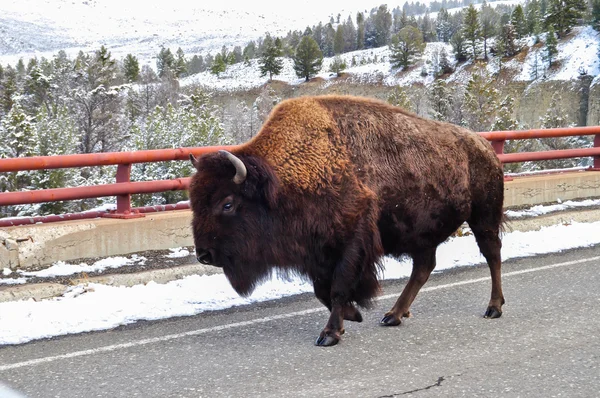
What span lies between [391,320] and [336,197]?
107cm

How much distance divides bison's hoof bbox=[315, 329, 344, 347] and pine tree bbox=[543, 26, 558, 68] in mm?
101946

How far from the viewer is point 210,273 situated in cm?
707

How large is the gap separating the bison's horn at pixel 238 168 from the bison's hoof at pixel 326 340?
1175mm

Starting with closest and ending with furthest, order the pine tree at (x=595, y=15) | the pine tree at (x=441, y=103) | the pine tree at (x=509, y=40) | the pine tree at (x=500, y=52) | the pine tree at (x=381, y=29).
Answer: the pine tree at (x=441, y=103) → the pine tree at (x=595, y=15) → the pine tree at (x=500, y=52) → the pine tree at (x=509, y=40) → the pine tree at (x=381, y=29)

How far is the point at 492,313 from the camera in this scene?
573 cm

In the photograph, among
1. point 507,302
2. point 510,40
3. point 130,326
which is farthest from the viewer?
point 510,40

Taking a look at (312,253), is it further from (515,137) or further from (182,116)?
(182,116)

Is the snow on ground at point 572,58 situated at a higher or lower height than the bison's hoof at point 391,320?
lower

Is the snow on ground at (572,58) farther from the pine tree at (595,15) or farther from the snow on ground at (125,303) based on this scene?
the snow on ground at (125,303)

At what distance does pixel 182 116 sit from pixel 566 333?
938 inches

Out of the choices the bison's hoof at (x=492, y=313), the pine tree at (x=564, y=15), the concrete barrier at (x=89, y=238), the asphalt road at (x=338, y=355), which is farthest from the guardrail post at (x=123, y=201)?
the pine tree at (x=564, y=15)

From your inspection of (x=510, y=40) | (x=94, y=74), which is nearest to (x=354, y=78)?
(x=510, y=40)

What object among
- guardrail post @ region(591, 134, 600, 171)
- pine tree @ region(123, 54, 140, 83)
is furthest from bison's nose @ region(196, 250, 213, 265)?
pine tree @ region(123, 54, 140, 83)

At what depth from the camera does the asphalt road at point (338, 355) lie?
162 inches
